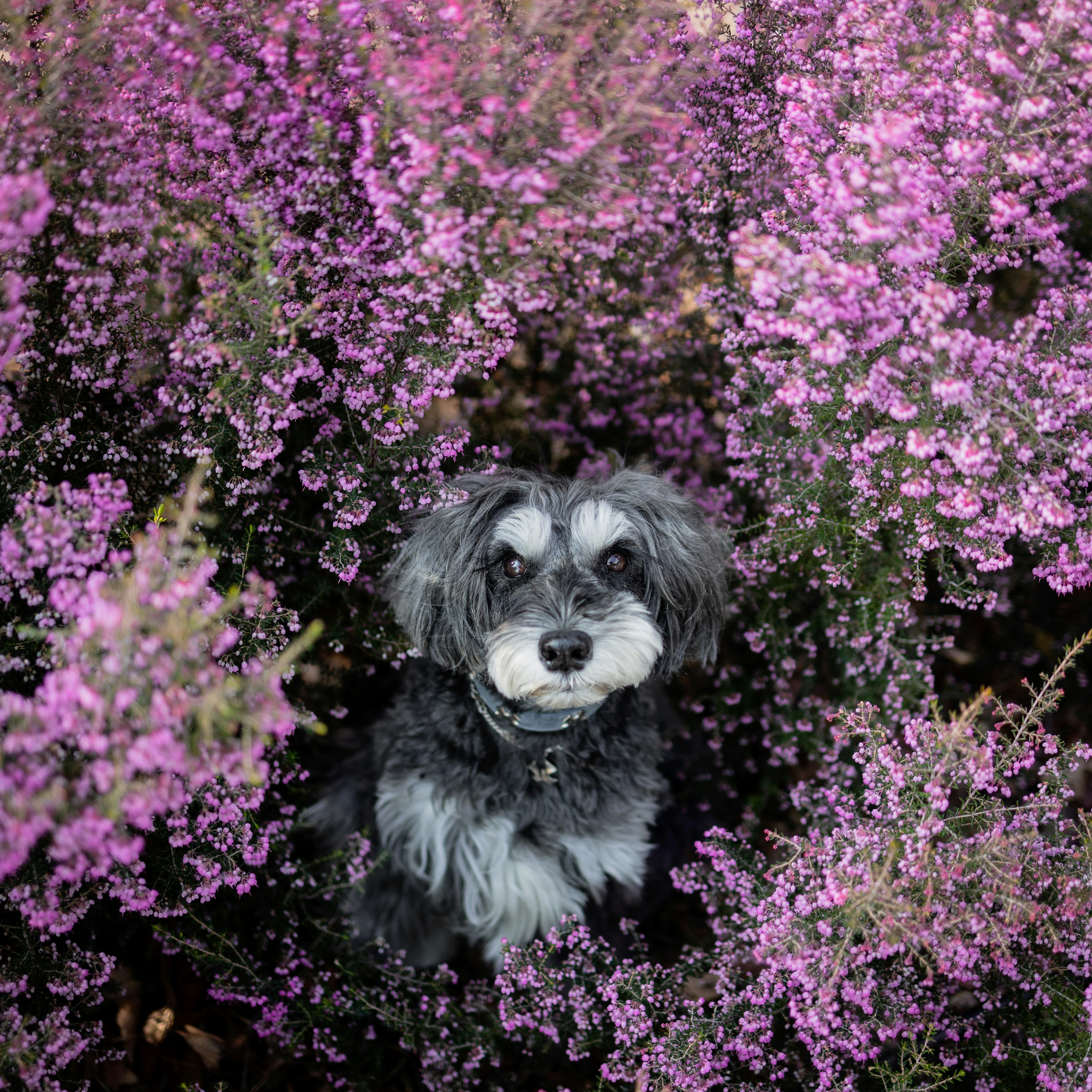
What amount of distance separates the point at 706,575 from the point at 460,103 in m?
2.00

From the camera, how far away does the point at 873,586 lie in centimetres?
364

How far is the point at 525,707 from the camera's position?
336 centimetres

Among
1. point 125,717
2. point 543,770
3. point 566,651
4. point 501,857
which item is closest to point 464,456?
point 566,651

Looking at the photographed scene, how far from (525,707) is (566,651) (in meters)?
0.63

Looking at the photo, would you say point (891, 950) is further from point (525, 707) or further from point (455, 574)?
point (455, 574)

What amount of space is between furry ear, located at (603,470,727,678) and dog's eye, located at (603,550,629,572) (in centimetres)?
9

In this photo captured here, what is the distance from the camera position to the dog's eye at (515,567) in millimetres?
3287

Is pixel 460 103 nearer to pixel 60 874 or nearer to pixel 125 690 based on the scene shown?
pixel 125 690

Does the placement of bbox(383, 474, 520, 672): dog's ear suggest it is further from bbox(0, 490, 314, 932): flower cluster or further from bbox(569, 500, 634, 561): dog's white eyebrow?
bbox(0, 490, 314, 932): flower cluster

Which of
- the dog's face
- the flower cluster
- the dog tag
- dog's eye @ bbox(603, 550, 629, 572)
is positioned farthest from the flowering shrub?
the flower cluster

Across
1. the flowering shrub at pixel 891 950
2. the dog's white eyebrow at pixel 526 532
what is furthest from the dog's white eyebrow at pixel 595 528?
the flowering shrub at pixel 891 950

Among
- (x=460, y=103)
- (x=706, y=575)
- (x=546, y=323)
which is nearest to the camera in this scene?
(x=460, y=103)

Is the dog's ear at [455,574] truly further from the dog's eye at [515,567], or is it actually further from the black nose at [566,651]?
the black nose at [566,651]

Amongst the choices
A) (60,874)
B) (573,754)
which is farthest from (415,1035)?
(60,874)
